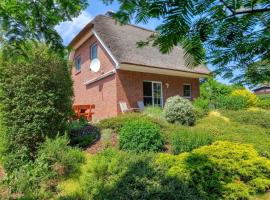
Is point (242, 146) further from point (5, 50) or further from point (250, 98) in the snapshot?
point (250, 98)

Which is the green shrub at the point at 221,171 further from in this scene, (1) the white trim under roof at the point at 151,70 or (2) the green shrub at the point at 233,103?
(2) the green shrub at the point at 233,103

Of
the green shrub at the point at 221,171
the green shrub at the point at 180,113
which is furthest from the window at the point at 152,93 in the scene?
the green shrub at the point at 221,171

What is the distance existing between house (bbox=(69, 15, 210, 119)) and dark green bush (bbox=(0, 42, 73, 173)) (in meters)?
6.15

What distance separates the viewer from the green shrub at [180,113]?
12.6m

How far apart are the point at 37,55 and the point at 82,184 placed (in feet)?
15.7

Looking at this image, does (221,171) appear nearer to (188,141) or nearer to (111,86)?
(188,141)

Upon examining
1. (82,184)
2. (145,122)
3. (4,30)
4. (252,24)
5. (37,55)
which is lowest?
(82,184)

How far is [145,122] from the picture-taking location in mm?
9461

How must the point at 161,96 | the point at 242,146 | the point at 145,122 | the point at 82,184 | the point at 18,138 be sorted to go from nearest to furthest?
the point at 82,184, the point at 242,146, the point at 18,138, the point at 145,122, the point at 161,96

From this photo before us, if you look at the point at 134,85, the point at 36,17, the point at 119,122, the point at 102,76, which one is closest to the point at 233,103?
the point at 134,85

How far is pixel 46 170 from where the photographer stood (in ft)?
24.2

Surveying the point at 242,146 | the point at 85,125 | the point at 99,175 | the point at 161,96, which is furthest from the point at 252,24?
the point at 161,96

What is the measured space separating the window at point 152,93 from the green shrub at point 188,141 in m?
8.09

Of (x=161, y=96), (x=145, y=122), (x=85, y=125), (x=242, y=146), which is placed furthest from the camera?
(x=161, y=96)
